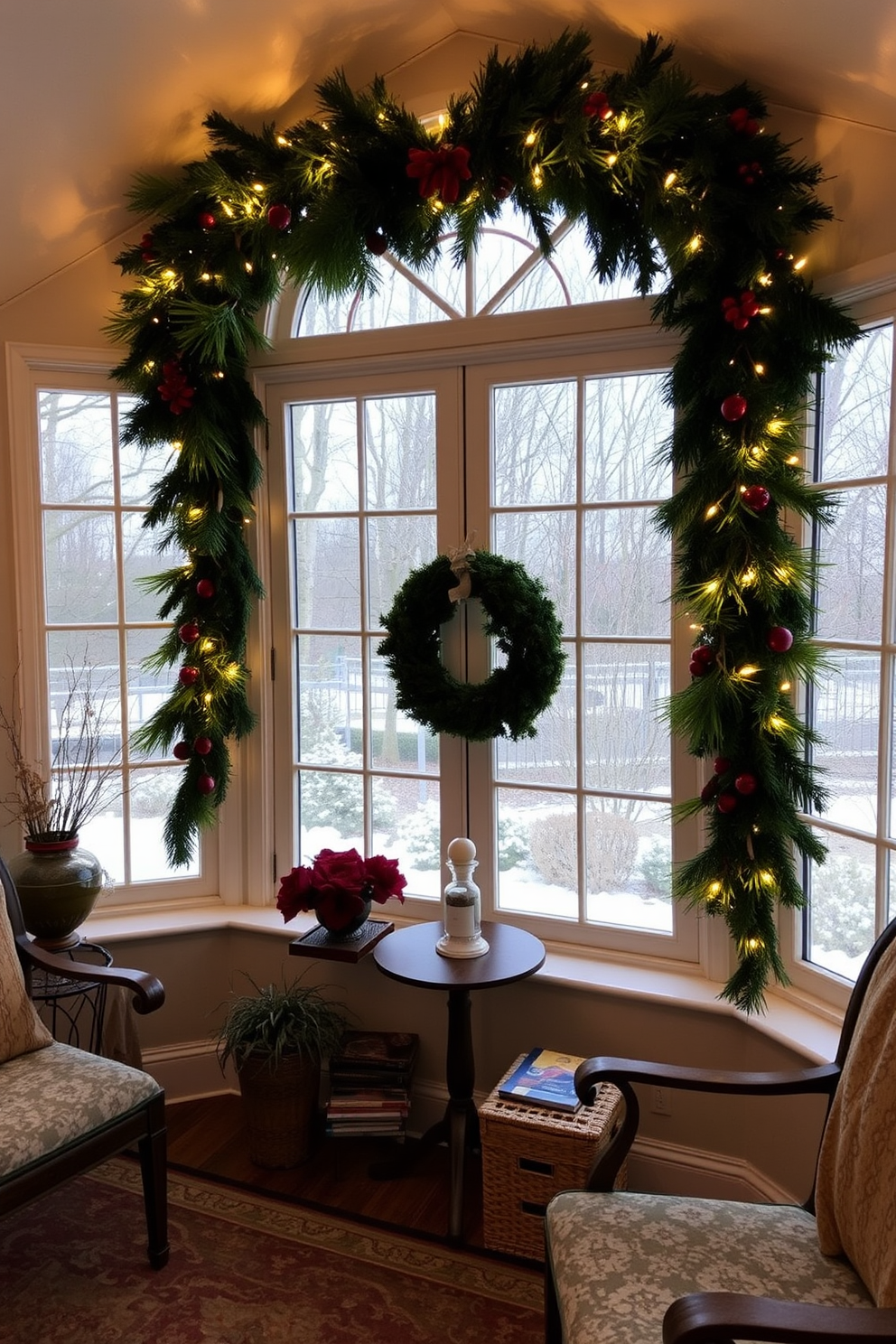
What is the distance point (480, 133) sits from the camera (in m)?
2.39

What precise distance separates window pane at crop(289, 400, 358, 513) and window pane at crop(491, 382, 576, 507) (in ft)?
1.55

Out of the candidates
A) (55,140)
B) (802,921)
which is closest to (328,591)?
(55,140)

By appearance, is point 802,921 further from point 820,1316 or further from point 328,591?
point 328,591

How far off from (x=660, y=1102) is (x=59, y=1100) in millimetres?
1492

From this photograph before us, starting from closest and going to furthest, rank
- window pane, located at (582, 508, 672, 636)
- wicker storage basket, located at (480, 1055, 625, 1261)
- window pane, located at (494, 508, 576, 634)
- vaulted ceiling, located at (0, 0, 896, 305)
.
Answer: vaulted ceiling, located at (0, 0, 896, 305) → wicker storage basket, located at (480, 1055, 625, 1261) → window pane, located at (582, 508, 672, 636) → window pane, located at (494, 508, 576, 634)

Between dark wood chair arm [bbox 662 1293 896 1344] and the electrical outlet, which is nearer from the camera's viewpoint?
dark wood chair arm [bbox 662 1293 896 1344]

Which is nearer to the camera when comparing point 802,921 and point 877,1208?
point 877,1208

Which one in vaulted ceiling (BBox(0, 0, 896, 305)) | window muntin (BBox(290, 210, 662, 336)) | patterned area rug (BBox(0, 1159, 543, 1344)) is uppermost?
vaulted ceiling (BBox(0, 0, 896, 305))

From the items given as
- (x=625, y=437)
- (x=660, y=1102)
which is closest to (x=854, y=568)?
(x=625, y=437)

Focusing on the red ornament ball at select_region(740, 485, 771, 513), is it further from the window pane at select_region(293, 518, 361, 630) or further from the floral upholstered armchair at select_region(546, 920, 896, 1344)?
the window pane at select_region(293, 518, 361, 630)

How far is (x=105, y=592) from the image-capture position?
3086 mm

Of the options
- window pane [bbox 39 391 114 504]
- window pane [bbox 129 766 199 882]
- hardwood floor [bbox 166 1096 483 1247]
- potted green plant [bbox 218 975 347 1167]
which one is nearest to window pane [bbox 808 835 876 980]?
hardwood floor [bbox 166 1096 483 1247]

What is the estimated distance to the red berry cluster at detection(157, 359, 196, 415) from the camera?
2756 mm

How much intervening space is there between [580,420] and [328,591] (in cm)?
94
